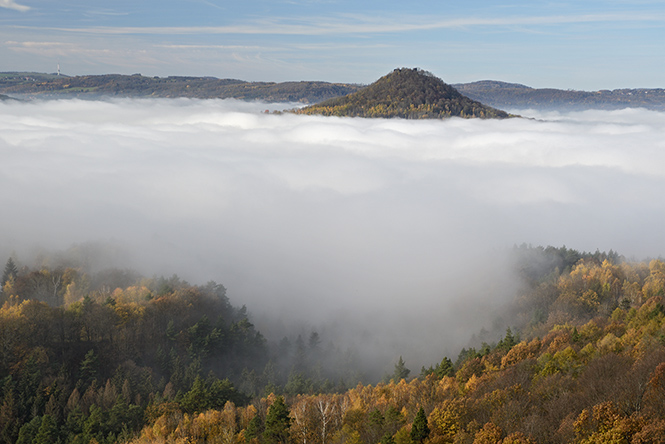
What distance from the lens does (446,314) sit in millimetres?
132250

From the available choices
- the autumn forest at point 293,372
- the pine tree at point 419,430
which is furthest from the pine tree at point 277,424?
the pine tree at point 419,430

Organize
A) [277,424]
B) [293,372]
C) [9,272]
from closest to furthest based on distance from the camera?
[277,424] < [293,372] < [9,272]

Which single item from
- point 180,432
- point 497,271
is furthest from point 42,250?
point 497,271

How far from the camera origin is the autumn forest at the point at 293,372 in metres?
A: 37.8

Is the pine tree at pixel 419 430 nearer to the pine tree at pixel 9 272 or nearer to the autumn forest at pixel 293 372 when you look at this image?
the autumn forest at pixel 293 372

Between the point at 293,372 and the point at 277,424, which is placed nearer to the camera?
the point at 277,424

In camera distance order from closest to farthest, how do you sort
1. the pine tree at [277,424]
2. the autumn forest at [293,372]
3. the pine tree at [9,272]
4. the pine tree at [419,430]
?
the pine tree at [419,430] → the autumn forest at [293,372] → the pine tree at [277,424] → the pine tree at [9,272]

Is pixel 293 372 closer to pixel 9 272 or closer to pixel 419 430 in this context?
pixel 419 430

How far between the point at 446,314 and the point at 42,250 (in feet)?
348

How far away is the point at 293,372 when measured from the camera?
8906 cm

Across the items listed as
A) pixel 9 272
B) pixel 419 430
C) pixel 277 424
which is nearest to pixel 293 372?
pixel 277 424

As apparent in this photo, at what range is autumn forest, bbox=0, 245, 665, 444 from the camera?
37.8m

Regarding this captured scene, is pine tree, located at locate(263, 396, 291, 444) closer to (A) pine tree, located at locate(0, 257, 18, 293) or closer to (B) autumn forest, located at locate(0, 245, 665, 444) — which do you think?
(B) autumn forest, located at locate(0, 245, 665, 444)

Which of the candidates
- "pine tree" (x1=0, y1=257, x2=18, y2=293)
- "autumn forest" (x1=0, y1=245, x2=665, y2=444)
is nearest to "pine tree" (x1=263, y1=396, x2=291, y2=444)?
"autumn forest" (x1=0, y1=245, x2=665, y2=444)
